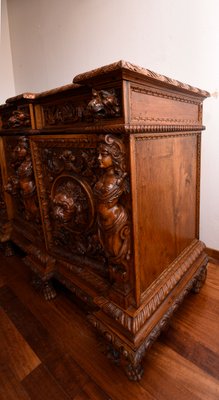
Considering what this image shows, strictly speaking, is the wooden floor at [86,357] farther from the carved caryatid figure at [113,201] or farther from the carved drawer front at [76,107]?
the carved drawer front at [76,107]

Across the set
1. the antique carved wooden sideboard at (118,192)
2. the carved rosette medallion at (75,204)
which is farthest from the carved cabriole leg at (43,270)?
the carved rosette medallion at (75,204)

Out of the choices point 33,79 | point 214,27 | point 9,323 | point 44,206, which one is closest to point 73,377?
point 9,323

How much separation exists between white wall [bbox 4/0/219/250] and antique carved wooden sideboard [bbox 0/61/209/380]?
0.25 metres

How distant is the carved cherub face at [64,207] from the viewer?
2.79ft

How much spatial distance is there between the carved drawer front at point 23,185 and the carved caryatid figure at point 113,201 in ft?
1.74

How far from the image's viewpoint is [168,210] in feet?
2.81

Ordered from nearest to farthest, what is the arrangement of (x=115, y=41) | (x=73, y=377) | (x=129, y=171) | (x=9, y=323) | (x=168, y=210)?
(x=129, y=171), (x=73, y=377), (x=168, y=210), (x=9, y=323), (x=115, y=41)

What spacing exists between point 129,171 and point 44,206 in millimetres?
575

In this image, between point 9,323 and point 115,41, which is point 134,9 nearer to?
point 115,41

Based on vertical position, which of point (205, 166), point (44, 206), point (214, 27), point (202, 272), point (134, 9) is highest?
point (134, 9)

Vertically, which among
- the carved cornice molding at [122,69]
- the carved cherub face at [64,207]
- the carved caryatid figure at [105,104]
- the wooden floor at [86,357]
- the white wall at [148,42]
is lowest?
the wooden floor at [86,357]

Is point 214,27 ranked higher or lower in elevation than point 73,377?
higher

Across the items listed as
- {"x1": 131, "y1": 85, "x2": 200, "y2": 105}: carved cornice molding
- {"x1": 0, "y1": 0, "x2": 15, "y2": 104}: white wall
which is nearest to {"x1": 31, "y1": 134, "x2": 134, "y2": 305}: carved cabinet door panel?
{"x1": 131, "y1": 85, "x2": 200, "y2": 105}: carved cornice molding

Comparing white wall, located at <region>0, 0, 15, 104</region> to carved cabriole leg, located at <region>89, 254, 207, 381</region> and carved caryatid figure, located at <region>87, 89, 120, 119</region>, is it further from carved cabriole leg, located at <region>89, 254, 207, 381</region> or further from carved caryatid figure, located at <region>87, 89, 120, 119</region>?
carved cabriole leg, located at <region>89, 254, 207, 381</region>
